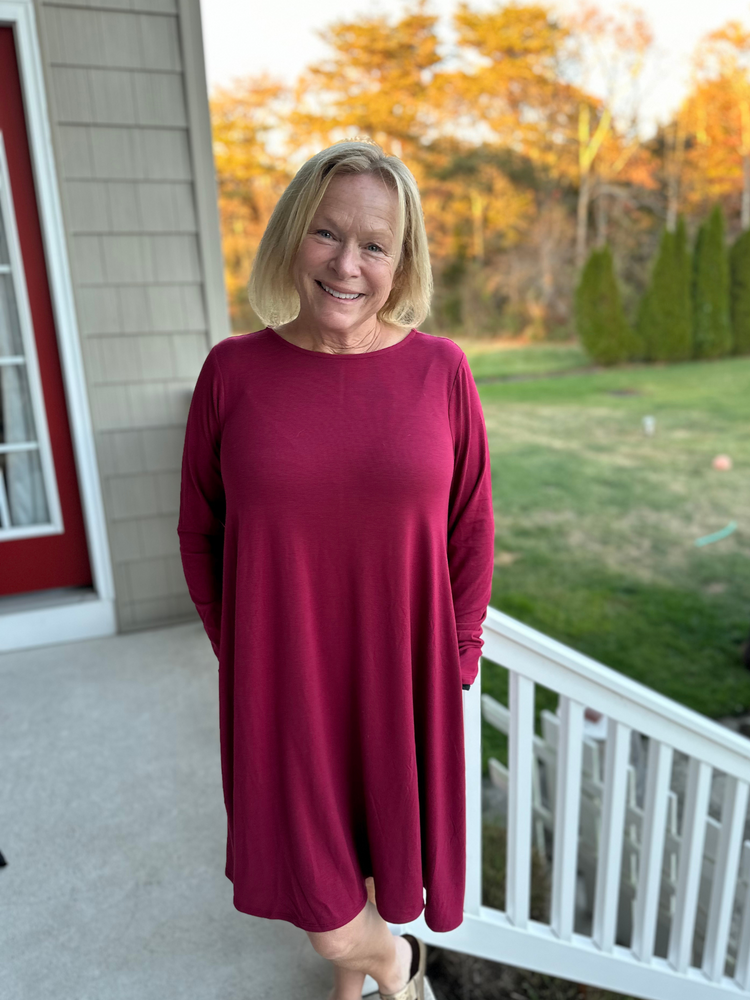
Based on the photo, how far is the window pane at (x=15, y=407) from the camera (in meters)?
2.84

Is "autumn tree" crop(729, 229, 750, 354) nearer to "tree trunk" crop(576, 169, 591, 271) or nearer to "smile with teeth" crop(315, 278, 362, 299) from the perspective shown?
"tree trunk" crop(576, 169, 591, 271)

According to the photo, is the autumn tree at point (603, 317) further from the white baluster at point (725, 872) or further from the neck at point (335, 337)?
the neck at point (335, 337)

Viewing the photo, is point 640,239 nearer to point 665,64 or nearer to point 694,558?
point 665,64

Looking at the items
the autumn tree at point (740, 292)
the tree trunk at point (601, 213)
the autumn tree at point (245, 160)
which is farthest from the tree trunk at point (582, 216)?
the autumn tree at point (245, 160)

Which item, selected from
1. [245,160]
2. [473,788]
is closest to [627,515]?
Answer: [473,788]

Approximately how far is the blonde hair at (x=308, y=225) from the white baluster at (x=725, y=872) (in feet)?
4.51

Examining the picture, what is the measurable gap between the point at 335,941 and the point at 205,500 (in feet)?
2.55

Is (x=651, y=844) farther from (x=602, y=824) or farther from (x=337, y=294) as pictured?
(x=337, y=294)

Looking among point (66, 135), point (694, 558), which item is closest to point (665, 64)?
point (694, 558)

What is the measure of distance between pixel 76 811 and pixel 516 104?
1277cm

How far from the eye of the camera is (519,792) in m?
1.55

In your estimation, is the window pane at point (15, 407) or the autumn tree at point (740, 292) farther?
the autumn tree at point (740, 292)

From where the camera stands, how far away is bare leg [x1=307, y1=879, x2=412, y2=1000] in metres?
1.26

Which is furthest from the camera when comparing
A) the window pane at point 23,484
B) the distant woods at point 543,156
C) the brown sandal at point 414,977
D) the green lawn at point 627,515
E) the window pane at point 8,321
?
the distant woods at point 543,156
